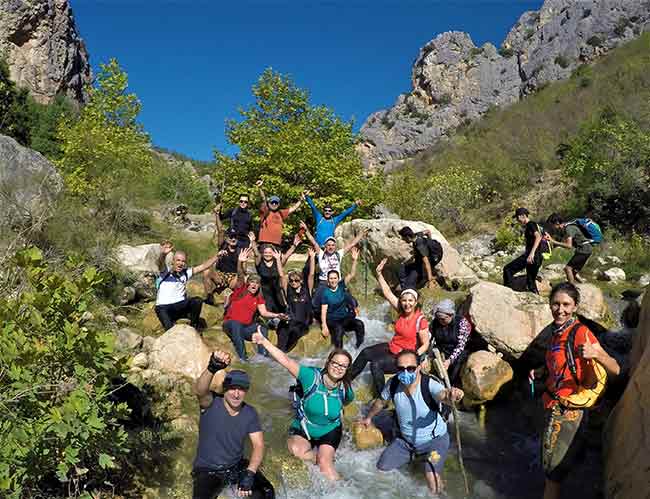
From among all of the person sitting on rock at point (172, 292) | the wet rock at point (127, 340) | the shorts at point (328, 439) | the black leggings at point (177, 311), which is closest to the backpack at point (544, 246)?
the shorts at point (328, 439)

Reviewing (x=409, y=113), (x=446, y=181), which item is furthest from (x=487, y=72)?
(x=446, y=181)

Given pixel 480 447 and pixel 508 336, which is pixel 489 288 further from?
pixel 480 447

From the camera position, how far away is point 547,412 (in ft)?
14.9

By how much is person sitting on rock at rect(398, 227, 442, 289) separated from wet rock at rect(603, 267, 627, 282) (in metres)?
4.44

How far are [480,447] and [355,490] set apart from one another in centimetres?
224

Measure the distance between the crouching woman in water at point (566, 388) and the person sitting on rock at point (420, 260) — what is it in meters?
5.55

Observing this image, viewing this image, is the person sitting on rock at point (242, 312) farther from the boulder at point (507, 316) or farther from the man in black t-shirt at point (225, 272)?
the boulder at point (507, 316)

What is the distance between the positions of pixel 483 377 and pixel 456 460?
1.58 metres

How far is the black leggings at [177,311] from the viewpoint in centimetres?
793

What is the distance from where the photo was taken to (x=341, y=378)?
16.7 ft

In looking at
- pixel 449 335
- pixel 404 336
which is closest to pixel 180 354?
pixel 404 336

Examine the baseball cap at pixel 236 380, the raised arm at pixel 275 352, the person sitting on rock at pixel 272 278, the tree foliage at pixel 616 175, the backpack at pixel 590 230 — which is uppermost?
the tree foliage at pixel 616 175

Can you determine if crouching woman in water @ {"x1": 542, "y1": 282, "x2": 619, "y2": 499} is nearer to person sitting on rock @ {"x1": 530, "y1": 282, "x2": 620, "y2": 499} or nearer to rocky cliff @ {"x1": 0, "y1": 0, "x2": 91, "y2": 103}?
person sitting on rock @ {"x1": 530, "y1": 282, "x2": 620, "y2": 499}

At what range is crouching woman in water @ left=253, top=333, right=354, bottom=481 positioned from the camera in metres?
5.03
